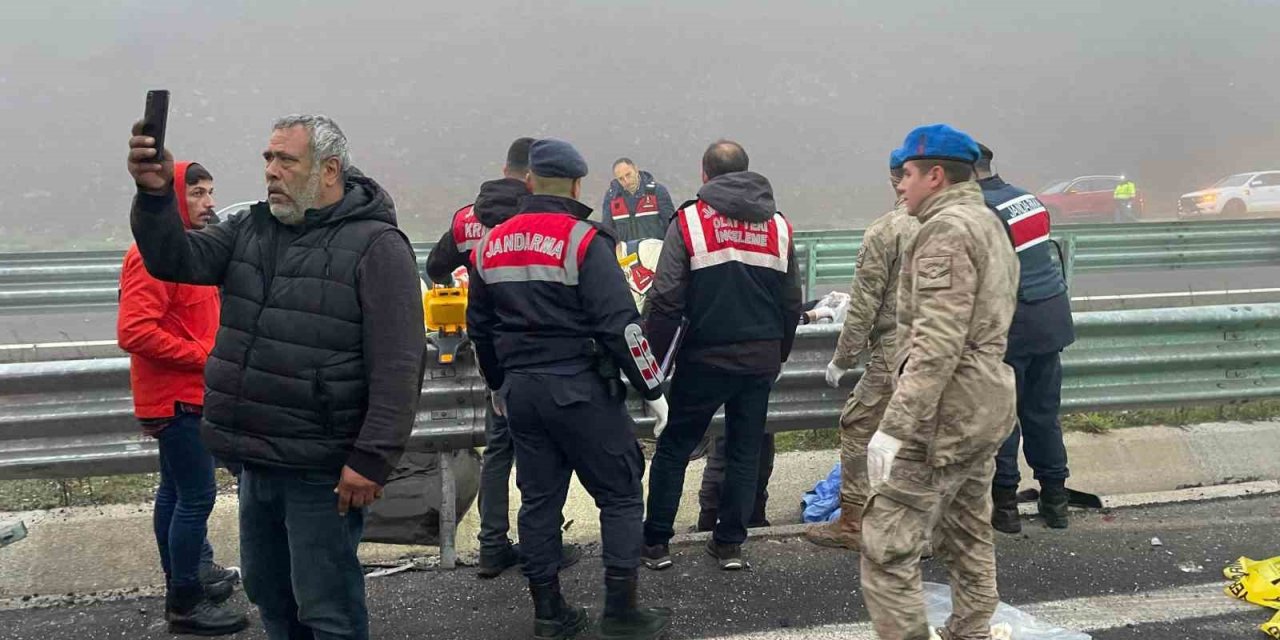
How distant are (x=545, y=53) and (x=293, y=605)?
1746 inches

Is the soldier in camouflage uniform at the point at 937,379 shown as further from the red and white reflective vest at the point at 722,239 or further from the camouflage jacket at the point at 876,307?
the camouflage jacket at the point at 876,307

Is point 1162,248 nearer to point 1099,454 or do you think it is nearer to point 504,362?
point 1099,454

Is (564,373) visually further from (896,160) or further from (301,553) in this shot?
(896,160)

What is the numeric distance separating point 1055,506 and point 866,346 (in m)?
1.24

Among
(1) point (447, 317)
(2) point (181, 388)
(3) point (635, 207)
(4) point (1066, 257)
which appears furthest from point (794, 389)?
(4) point (1066, 257)

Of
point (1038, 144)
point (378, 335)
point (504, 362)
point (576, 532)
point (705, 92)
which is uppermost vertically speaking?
point (705, 92)

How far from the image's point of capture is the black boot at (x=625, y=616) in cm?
345

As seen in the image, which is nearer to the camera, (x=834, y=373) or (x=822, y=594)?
(x=822, y=594)

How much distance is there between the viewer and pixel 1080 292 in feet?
43.2

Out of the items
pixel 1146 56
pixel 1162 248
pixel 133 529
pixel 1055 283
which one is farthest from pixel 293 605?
pixel 1146 56

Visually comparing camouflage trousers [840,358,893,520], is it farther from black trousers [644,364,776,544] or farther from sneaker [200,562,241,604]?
sneaker [200,562,241,604]

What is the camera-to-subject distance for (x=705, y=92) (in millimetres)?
40562

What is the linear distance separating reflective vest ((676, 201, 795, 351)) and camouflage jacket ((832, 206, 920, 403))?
493mm

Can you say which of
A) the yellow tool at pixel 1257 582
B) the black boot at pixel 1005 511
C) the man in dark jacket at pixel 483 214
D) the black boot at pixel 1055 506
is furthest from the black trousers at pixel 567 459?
the yellow tool at pixel 1257 582
